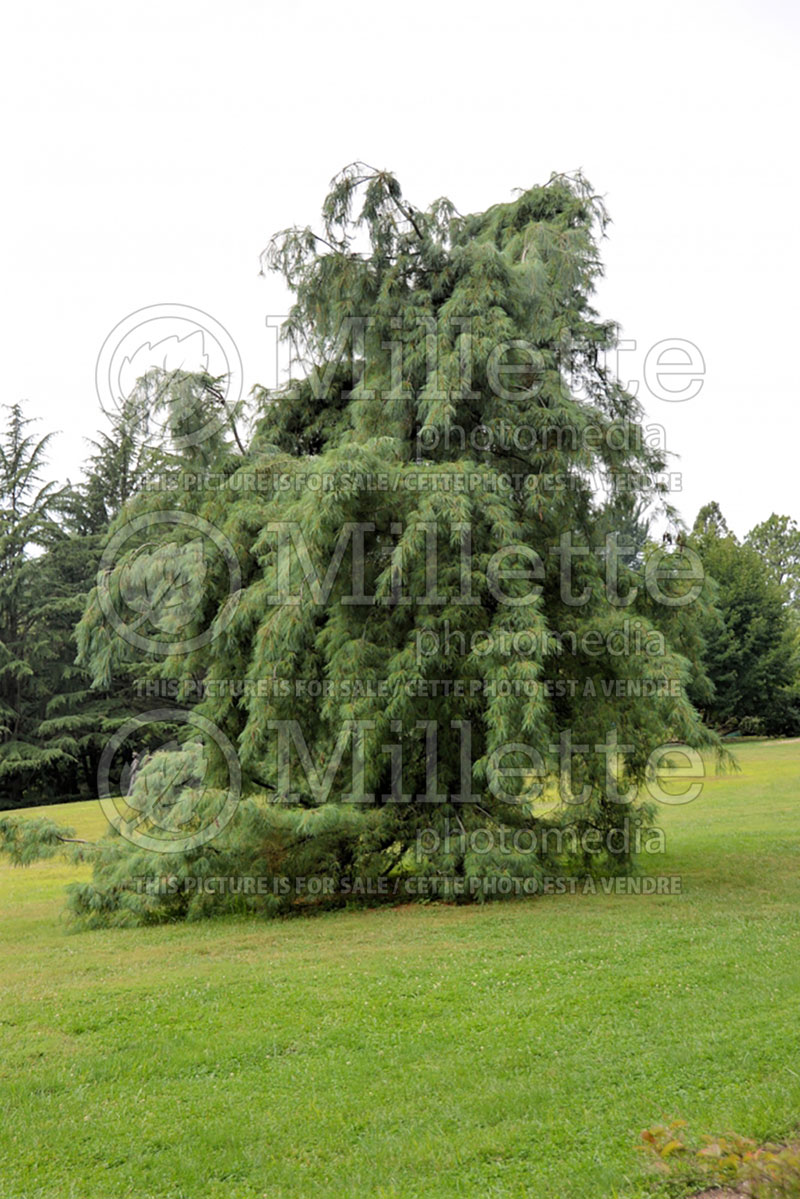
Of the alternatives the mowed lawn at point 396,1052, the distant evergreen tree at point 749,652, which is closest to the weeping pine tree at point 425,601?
the mowed lawn at point 396,1052

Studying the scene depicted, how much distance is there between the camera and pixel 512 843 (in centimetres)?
994

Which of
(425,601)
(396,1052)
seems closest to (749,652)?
(425,601)

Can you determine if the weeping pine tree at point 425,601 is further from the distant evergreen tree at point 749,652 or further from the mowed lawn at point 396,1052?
the distant evergreen tree at point 749,652

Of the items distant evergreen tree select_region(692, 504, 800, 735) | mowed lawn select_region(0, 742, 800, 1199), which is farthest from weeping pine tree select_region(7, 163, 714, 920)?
distant evergreen tree select_region(692, 504, 800, 735)

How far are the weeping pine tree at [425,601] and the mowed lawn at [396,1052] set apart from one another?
118cm

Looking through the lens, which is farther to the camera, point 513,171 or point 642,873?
point 513,171

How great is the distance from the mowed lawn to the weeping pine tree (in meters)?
1.18

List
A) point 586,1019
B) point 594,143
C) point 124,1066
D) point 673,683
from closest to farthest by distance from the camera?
point 124,1066 < point 586,1019 < point 673,683 < point 594,143

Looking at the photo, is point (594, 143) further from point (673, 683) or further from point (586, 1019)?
point (586, 1019)

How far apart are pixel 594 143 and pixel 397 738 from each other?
31.3 ft

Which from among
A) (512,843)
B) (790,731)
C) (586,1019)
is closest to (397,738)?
(512,843)

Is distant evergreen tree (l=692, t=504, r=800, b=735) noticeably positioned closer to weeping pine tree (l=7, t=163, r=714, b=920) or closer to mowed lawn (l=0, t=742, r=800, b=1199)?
weeping pine tree (l=7, t=163, r=714, b=920)

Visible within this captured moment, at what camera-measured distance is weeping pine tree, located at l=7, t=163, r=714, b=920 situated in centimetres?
947

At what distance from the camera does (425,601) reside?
9.73 metres
